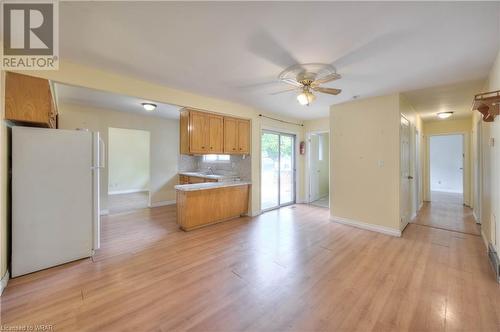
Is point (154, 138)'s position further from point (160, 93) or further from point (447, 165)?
point (447, 165)

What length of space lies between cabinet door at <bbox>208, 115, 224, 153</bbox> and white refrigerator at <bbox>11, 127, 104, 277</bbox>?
1.91 m

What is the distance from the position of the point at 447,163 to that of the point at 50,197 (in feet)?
37.4

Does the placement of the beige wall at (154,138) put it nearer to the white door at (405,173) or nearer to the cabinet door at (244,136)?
the cabinet door at (244,136)

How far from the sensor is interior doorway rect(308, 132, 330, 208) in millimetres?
6230

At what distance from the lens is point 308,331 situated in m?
1.56

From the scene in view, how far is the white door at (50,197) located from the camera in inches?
89.8

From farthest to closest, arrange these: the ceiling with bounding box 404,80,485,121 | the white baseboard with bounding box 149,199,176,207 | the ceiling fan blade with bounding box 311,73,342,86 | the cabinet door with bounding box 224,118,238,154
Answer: the white baseboard with bounding box 149,199,176,207
the cabinet door with bounding box 224,118,238,154
the ceiling with bounding box 404,80,485,121
the ceiling fan blade with bounding box 311,73,342,86

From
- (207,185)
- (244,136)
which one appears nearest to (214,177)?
(207,185)

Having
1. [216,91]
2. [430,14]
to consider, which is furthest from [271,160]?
[430,14]

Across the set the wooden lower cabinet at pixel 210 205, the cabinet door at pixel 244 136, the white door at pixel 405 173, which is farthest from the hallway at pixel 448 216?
the cabinet door at pixel 244 136

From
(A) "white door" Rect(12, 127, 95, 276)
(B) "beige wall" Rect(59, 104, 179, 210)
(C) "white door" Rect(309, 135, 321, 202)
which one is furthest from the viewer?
(C) "white door" Rect(309, 135, 321, 202)

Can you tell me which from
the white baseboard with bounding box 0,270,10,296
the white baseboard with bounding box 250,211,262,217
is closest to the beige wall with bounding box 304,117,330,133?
the white baseboard with bounding box 250,211,262,217

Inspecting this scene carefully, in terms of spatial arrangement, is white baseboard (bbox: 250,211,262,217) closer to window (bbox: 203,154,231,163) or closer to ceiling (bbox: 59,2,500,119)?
window (bbox: 203,154,231,163)

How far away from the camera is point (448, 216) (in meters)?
4.69
